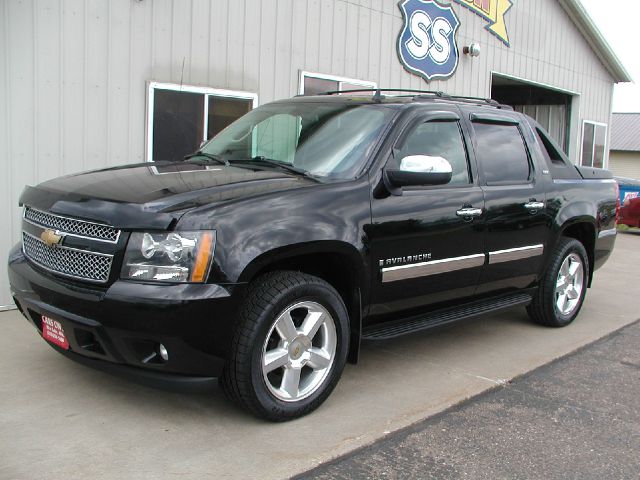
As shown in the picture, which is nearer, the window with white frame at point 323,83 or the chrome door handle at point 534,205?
the chrome door handle at point 534,205

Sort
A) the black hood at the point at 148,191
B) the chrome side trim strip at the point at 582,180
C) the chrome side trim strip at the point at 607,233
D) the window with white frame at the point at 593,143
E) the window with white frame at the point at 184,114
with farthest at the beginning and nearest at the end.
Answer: the window with white frame at the point at 593,143
the window with white frame at the point at 184,114
the chrome side trim strip at the point at 607,233
the chrome side trim strip at the point at 582,180
the black hood at the point at 148,191

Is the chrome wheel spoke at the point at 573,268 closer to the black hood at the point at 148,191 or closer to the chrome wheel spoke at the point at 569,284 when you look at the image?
the chrome wheel spoke at the point at 569,284

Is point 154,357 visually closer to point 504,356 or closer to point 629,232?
point 504,356

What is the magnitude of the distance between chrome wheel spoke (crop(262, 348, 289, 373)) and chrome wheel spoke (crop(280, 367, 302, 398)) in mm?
60

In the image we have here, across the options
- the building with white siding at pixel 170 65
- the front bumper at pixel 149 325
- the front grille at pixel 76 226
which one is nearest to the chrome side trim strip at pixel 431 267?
the front bumper at pixel 149 325

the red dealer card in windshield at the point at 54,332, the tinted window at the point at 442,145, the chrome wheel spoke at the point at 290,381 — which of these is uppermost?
the tinted window at the point at 442,145

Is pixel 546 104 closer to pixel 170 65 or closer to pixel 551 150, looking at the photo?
pixel 551 150

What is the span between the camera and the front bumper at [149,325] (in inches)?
131

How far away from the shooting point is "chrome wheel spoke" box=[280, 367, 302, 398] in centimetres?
381

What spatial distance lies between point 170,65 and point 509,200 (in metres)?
3.77

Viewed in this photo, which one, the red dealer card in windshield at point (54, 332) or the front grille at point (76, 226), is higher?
the front grille at point (76, 226)

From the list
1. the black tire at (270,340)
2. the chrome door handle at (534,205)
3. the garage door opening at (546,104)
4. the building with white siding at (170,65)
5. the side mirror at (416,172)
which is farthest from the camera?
the garage door opening at (546,104)

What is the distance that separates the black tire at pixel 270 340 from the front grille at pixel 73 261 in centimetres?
74

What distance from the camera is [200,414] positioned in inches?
154
